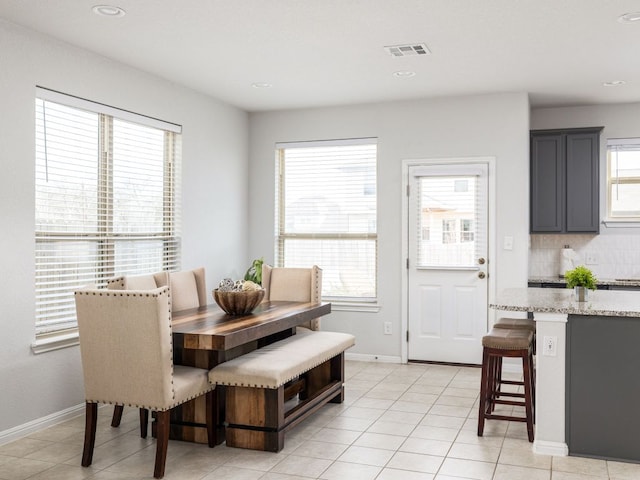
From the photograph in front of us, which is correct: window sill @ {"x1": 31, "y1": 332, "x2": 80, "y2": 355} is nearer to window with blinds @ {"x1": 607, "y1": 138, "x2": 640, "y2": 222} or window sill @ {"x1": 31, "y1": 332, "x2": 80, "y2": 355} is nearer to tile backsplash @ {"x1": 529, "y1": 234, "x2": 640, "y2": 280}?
tile backsplash @ {"x1": 529, "y1": 234, "x2": 640, "y2": 280}

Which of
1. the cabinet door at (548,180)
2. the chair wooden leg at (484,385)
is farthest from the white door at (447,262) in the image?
the chair wooden leg at (484,385)

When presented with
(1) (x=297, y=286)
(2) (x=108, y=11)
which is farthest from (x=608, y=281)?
(2) (x=108, y=11)

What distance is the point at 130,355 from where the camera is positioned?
3.37 m

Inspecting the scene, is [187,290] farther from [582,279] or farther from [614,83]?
[614,83]

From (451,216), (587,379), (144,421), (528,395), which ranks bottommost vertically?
(144,421)

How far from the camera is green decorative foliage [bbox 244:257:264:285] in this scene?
21.2 feet

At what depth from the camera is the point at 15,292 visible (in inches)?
159

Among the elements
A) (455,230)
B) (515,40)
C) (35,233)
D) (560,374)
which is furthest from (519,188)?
(35,233)

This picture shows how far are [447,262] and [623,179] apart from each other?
203 cm

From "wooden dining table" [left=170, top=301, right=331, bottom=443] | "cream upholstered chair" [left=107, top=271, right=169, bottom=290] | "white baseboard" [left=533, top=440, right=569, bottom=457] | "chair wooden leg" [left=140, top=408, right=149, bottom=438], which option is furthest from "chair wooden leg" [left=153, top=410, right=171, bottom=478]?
"white baseboard" [left=533, top=440, right=569, bottom=457]

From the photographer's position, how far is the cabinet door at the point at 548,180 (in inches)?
246

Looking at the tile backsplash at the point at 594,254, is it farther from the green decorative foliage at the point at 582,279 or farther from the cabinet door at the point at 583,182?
the green decorative foliage at the point at 582,279

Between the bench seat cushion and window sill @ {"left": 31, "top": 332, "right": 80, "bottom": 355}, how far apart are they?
129 cm

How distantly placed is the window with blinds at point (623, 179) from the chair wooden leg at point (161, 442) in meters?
5.04
